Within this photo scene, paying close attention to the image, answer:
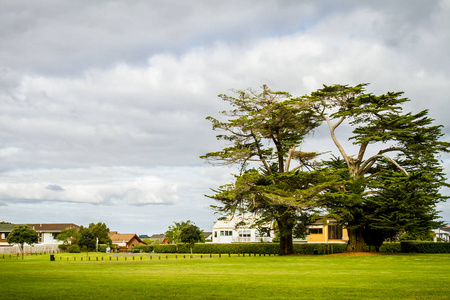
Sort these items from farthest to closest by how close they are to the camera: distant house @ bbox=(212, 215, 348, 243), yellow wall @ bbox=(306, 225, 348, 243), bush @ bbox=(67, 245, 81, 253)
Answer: yellow wall @ bbox=(306, 225, 348, 243) < distant house @ bbox=(212, 215, 348, 243) < bush @ bbox=(67, 245, 81, 253)

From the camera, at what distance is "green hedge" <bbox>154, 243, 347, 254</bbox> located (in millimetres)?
64062

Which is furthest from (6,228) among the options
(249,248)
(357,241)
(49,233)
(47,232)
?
(357,241)

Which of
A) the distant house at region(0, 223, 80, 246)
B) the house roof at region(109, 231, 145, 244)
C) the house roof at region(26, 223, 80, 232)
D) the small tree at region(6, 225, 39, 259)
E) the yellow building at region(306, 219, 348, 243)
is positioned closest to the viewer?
the small tree at region(6, 225, 39, 259)

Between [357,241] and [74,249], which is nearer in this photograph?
[357,241]

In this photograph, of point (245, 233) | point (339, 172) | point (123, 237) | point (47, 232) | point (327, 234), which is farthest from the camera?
point (123, 237)

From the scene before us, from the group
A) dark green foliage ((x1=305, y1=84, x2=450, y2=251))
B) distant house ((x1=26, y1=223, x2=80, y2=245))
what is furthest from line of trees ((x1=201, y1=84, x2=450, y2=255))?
distant house ((x1=26, y1=223, x2=80, y2=245))

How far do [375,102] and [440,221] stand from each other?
539 inches

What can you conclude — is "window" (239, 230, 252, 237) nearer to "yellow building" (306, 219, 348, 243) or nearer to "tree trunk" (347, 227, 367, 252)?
"yellow building" (306, 219, 348, 243)

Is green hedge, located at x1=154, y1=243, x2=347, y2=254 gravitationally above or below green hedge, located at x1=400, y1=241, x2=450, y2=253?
below

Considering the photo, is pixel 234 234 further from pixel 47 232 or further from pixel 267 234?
pixel 47 232

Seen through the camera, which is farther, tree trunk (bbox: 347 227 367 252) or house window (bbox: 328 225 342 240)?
house window (bbox: 328 225 342 240)

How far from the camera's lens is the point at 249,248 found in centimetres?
6962

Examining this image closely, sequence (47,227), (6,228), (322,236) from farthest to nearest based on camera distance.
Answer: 1. (47,227)
2. (6,228)
3. (322,236)

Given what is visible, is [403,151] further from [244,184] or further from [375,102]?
[244,184]
